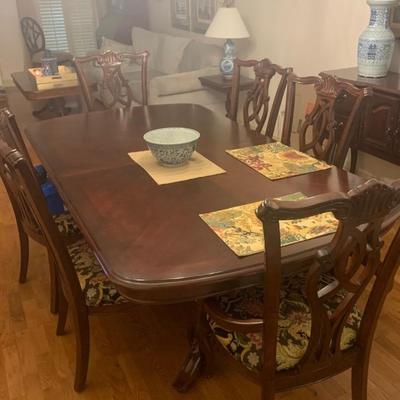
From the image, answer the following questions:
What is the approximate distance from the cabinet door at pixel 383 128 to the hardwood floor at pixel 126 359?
75 centimetres

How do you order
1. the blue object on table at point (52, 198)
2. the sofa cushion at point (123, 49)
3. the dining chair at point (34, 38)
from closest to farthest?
the blue object on table at point (52, 198)
the sofa cushion at point (123, 49)
the dining chair at point (34, 38)

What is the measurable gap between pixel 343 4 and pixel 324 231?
2.45 metres

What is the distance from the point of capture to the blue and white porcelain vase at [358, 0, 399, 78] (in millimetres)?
2520

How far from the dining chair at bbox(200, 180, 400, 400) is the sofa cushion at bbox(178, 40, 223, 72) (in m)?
3.44

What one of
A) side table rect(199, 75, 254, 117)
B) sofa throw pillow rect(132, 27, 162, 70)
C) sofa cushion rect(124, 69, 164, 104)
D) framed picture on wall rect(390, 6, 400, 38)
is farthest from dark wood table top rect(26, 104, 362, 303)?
sofa throw pillow rect(132, 27, 162, 70)

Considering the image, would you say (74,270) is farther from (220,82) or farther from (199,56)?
(199,56)

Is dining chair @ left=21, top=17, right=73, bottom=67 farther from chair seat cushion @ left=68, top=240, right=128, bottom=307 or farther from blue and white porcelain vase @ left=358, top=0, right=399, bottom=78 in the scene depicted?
chair seat cushion @ left=68, top=240, right=128, bottom=307

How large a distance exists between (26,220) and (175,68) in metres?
3.17

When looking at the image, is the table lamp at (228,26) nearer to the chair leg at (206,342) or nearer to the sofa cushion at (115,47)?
the sofa cushion at (115,47)

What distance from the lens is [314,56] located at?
346 cm

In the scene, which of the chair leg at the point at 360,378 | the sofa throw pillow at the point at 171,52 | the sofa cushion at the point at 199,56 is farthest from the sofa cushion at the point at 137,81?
the chair leg at the point at 360,378

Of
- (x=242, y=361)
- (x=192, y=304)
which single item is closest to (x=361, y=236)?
(x=242, y=361)

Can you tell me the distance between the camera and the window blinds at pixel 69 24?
655cm

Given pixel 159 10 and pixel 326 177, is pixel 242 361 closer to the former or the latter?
pixel 326 177
